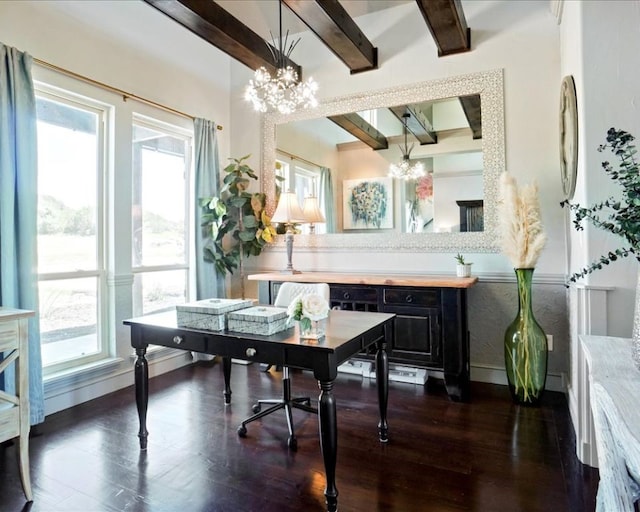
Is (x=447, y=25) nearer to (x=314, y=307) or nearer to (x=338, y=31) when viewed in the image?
(x=338, y=31)

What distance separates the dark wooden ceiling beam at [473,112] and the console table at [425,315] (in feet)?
4.25

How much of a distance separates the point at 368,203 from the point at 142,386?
2.52m

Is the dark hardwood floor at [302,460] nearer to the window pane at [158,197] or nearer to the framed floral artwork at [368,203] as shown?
the window pane at [158,197]

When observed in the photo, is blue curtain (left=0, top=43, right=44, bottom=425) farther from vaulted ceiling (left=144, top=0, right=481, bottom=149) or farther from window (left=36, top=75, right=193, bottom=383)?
vaulted ceiling (left=144, top=0, right=481, bottom=149)

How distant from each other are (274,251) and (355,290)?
131cm

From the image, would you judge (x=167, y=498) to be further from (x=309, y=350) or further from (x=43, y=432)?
(x=43, y=432)

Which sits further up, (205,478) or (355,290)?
(355,290)

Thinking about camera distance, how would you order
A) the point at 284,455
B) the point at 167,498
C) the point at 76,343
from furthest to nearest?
the point at 76,343, the point at 284,455, the point at 167,498

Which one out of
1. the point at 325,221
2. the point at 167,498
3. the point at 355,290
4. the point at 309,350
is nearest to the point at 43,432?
the point at 167,498

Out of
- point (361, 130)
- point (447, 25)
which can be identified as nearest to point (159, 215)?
point (361, 130)

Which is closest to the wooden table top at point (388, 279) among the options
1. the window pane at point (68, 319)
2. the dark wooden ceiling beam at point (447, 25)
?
the window pane at point (68, 319)

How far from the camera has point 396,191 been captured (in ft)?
12.4

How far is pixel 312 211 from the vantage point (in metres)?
3.97

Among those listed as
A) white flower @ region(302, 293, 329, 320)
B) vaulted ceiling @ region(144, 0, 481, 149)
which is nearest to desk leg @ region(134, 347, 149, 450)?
white flower @ region(302, 293, 329, 320)
